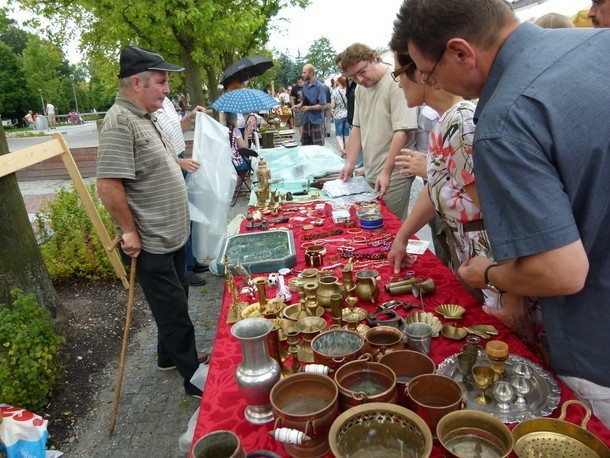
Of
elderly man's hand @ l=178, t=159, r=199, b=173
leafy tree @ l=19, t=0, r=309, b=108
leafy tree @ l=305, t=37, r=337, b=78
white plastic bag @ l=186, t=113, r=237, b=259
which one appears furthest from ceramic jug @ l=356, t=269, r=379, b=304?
leafy tree @ l=305, t=37, r=337, b=78

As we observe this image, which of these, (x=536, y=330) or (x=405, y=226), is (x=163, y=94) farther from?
(x=536, y=330)

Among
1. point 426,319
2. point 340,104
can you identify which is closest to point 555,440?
point 426,319

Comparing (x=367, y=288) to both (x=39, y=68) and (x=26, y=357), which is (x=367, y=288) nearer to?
(x=26, y=357)

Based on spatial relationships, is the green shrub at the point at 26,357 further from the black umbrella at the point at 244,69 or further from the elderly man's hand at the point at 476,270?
the black umbrella at the point at 244,69

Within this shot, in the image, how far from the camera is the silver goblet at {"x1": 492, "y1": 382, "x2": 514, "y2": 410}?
1.23 m

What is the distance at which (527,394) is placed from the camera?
125cm

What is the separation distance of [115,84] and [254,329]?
66.0ft

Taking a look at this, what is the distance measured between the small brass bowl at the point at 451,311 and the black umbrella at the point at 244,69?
6239 millimetres

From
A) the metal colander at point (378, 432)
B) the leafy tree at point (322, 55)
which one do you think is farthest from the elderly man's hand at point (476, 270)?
the leafy tree at point (322, 55)

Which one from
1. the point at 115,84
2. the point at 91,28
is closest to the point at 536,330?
the point at 91,28

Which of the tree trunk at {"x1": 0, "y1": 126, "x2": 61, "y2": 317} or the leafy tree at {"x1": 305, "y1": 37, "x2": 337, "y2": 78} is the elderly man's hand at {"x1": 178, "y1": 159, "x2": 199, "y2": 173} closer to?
the tree trunk at {"x1": 0, "y1": 126, "x2": 61, "y2": 317}

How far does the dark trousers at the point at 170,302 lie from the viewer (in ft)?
8.62

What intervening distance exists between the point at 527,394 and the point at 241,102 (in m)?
5.88

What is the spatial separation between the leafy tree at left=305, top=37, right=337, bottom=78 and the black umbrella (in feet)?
169
